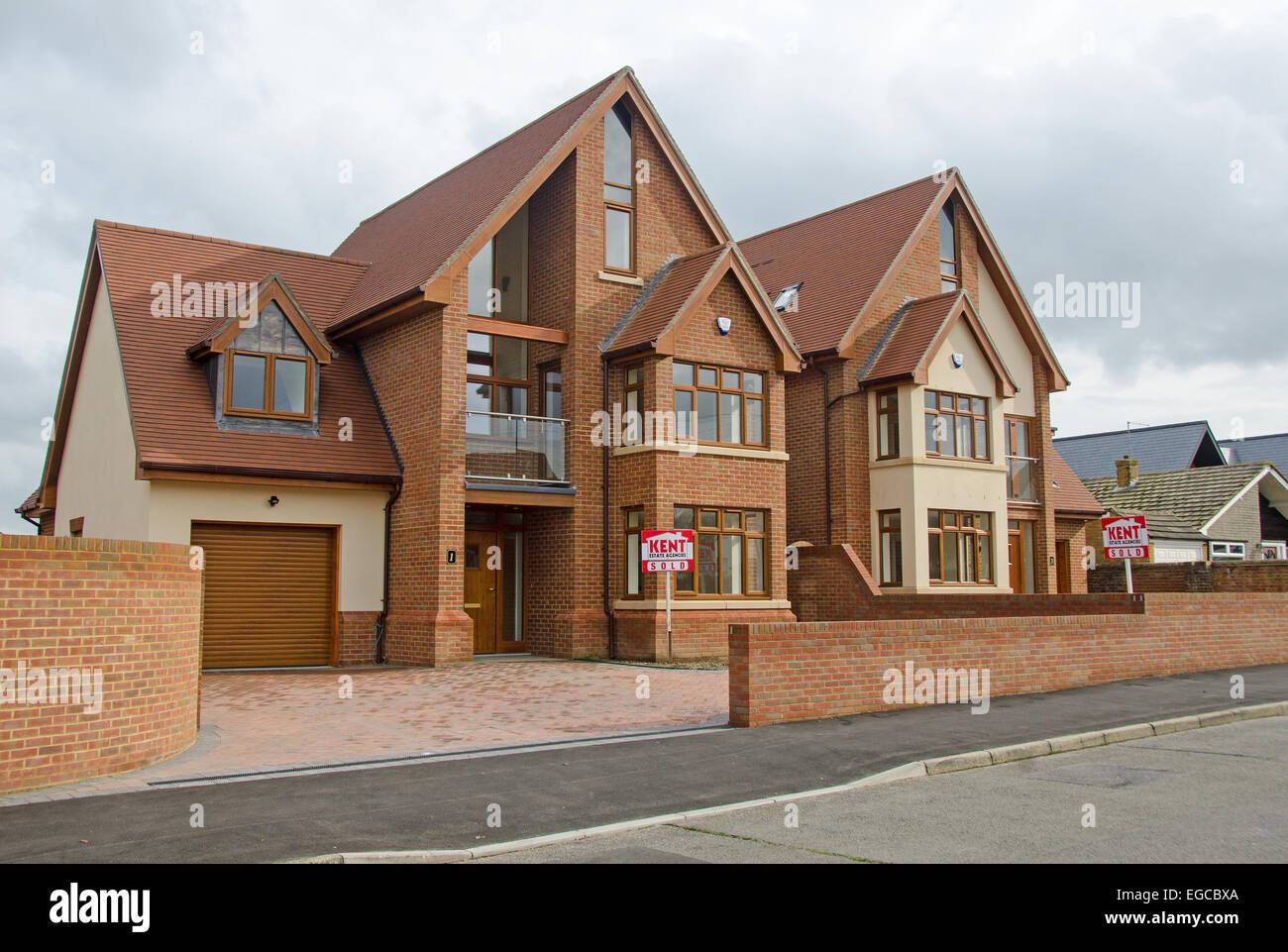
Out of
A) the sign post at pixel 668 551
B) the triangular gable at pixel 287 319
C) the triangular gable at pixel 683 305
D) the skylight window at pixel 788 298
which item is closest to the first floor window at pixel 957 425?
the triangular gable at pixel 683 305

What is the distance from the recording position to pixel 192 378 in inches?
785

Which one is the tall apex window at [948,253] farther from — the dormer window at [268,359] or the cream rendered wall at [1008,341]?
the dormer window at [268,359]

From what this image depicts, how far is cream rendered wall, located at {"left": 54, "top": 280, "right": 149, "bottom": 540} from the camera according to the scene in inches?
766

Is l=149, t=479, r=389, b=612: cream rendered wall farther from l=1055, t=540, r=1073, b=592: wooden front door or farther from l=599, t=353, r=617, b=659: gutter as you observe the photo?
l=1055, t=540, r=1073, b=592: wooden front door

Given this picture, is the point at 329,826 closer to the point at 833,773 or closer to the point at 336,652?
the point at 833,773

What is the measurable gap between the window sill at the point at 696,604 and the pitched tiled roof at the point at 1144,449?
30828mm

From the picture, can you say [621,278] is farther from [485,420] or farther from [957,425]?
[957,425]

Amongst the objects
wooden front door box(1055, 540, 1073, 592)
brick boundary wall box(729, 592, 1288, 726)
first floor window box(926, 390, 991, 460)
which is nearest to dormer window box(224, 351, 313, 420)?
brick boundary wall box(729, 592, 1288, 726)

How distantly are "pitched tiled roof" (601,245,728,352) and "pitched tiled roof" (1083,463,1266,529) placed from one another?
70.4ft

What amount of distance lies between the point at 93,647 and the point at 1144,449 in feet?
153

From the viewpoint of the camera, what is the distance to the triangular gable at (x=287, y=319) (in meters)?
19.4

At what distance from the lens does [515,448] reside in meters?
21.1

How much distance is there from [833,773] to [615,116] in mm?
16272
